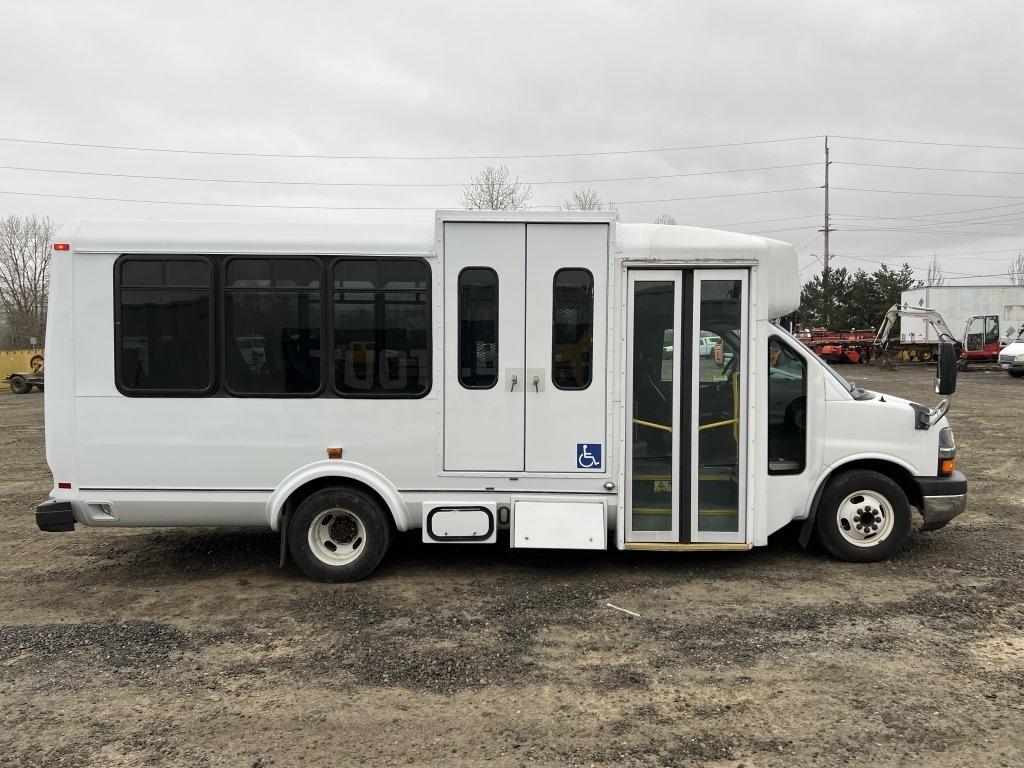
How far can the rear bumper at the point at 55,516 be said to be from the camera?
5355 mm

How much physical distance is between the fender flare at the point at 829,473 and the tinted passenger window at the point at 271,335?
398 centimetres

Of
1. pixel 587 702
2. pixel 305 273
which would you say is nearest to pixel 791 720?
pixel 587 702

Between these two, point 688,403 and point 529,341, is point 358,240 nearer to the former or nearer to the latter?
point 529,341

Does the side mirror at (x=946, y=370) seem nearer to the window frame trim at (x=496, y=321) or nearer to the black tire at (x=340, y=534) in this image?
the window frame trim at (x=496, y=321)

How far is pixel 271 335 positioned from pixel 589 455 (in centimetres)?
256

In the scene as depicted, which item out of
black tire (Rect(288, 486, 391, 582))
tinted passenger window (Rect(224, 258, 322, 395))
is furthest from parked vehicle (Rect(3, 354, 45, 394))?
black tire (Rect(288, 486, 391, 582))

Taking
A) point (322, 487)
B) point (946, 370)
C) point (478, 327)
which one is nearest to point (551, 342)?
point (478, 327)

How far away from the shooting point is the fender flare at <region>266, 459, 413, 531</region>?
541 cm

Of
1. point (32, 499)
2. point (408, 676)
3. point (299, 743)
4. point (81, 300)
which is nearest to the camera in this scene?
point (299, 743)

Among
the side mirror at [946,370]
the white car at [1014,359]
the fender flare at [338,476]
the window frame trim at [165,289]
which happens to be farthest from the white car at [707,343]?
the white car at [1014,359]

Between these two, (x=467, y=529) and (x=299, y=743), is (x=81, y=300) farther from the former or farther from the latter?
(x=299, y=743)

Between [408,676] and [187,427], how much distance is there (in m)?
2.62

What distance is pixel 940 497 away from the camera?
227 inches

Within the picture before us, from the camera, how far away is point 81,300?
5355 millimetres
